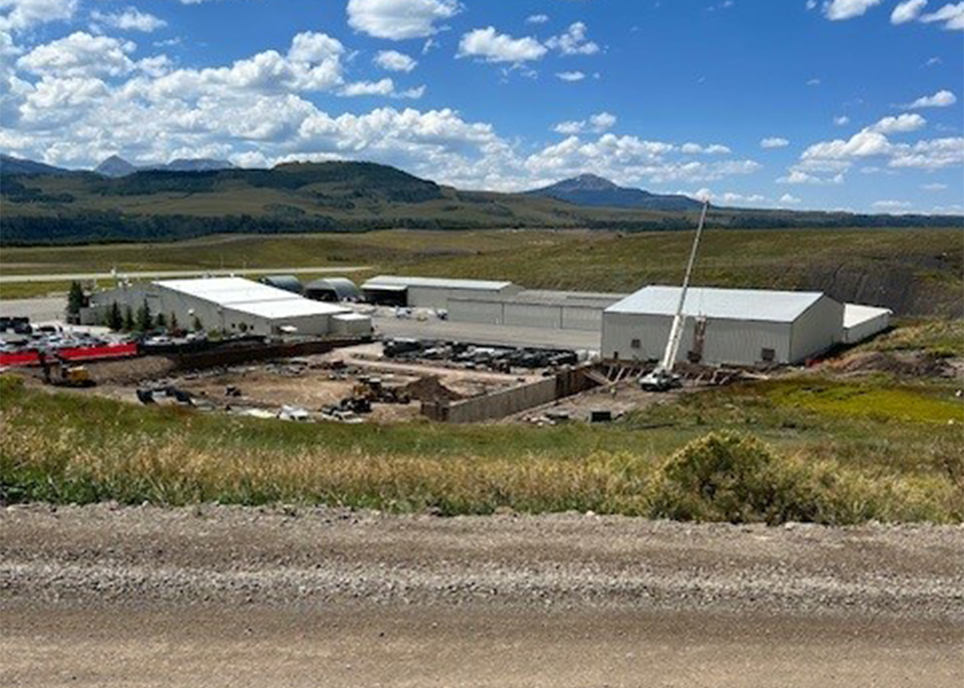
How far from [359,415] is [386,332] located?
40.2 m

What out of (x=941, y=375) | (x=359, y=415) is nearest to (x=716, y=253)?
(x=941, y=375)

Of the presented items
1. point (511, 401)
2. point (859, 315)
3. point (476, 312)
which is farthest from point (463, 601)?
point (476, 312)

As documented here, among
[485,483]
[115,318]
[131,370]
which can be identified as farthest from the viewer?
[115,318]

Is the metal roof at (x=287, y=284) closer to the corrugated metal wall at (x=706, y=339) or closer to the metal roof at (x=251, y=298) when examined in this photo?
the metal roof at (x=251, y=298)

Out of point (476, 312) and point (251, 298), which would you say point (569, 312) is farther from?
point (251, 298)

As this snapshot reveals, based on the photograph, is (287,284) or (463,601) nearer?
(463,601)

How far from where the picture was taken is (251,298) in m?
91.7

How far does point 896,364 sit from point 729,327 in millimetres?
11687

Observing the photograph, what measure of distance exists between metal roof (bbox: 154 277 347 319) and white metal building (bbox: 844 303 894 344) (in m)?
44.7

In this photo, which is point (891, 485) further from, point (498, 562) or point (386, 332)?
point (386, 332)

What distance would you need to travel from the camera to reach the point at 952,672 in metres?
7.83

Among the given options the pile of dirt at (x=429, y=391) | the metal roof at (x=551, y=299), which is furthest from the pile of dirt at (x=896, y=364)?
the pile of dirt at (x=429, y=391)

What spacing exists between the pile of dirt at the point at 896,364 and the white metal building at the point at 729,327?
3734 mm

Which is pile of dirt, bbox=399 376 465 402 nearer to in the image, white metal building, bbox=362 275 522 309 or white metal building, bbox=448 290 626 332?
white metal building, bbox=448 290 626 332
